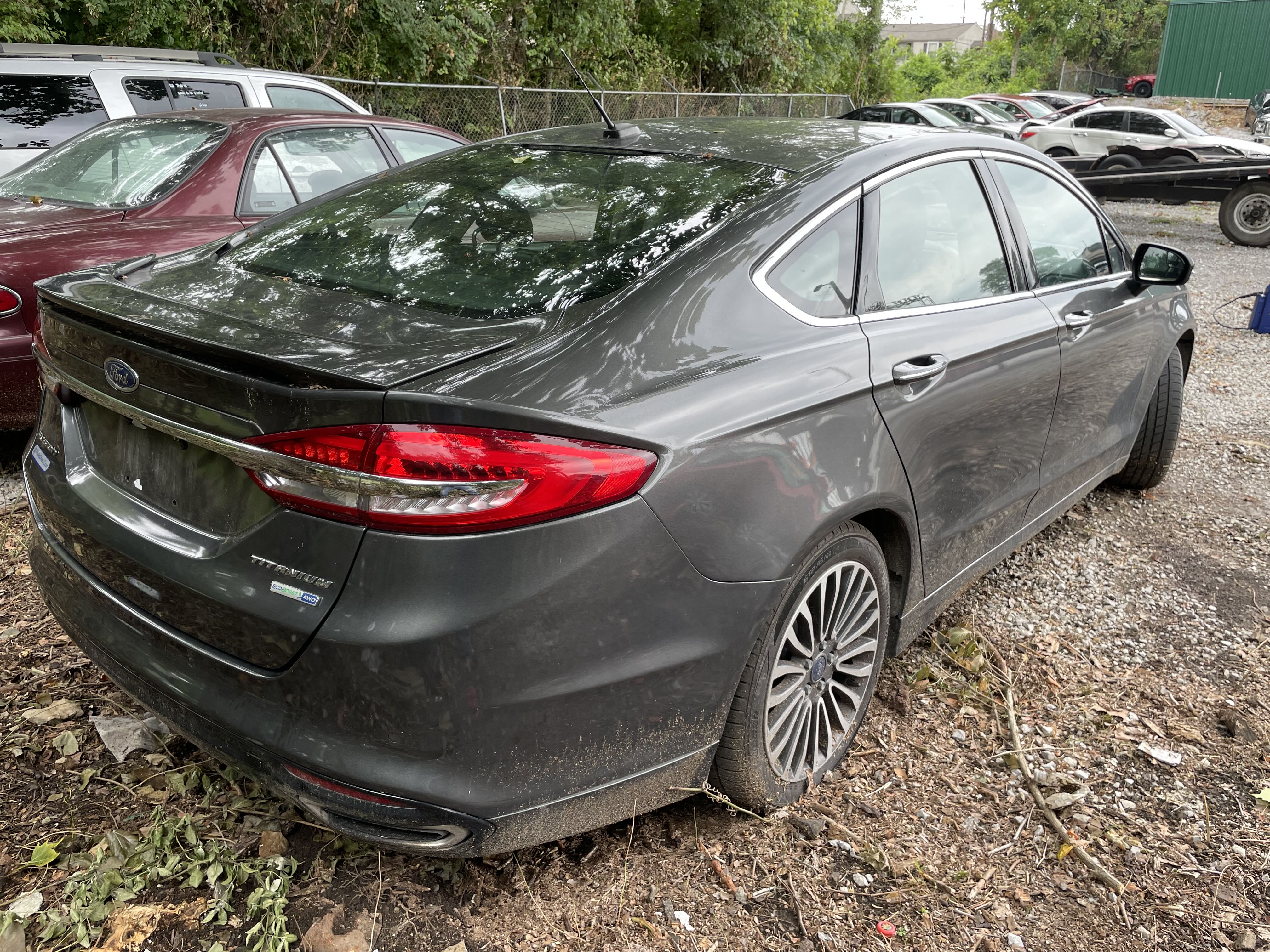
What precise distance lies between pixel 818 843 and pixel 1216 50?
45.6 meters

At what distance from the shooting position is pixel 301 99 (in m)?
7.38

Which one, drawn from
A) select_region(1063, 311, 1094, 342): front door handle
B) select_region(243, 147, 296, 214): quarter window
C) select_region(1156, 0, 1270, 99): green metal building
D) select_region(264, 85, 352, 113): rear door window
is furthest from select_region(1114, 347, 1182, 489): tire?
select_region(1156, 0, 1270, 99): green metal building

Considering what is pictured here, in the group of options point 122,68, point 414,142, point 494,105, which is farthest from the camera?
point 494,105

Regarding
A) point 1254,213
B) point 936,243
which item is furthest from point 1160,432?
point 1254,213

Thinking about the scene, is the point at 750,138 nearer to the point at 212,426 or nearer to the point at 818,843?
the point at 212,426

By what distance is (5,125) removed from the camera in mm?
6410

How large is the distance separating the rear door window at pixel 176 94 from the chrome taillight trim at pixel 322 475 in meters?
5.53

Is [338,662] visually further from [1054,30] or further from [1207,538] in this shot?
[1054,30]

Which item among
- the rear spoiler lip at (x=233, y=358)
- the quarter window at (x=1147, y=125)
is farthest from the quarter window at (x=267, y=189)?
the quarter window at (x=1147, y=125)

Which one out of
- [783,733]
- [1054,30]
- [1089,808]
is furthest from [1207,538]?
[1054,30]

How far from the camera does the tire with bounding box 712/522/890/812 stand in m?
2.23

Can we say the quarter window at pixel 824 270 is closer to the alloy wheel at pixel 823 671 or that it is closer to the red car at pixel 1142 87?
the alloy wheel at pixel 823 671

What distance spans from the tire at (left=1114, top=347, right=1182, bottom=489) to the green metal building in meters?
40.3

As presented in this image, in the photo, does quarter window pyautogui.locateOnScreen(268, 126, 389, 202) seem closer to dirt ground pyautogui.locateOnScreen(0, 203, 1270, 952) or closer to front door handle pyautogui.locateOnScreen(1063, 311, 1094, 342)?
dirt ground pyautogui.locateOnScreen(0, 203, 1270, 952)
